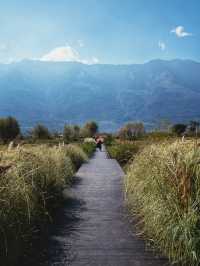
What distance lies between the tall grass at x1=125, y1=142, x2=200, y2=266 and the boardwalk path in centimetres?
30

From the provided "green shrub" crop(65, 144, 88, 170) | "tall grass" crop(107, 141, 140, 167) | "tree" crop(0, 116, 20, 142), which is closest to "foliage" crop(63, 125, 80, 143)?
"tree" crop(0, 116, 20, 142)

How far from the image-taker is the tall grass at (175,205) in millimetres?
5352

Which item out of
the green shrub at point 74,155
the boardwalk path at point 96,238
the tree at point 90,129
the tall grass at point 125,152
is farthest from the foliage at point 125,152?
the tree at point 90,129

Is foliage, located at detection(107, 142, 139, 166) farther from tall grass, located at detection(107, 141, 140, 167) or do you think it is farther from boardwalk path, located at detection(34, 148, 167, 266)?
boardwalk path, located at detection(34, 148, 167, 266)

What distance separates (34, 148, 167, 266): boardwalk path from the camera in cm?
580

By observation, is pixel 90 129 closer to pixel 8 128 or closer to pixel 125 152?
pixel 8 128

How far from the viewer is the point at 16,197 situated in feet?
20.9

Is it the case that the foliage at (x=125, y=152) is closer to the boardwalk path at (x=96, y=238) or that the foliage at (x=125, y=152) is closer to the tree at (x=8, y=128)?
the boardwalk path at (x=96, y=238)

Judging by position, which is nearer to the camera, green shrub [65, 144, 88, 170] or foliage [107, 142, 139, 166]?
green shrub [65, 144, 88, 170]

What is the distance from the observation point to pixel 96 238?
6.89m

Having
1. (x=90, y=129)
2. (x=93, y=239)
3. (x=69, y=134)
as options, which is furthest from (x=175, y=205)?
(x=90, y=129)

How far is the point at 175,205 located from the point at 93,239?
1.63 m

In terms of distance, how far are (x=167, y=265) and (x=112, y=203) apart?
15.2 feet

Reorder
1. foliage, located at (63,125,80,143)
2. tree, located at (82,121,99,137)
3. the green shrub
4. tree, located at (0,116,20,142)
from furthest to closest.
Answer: tree, located at (82,121,99,137) < tree, located at (0,116,20,142) < foliage, located at (63,125,80,143) < the green shrub
